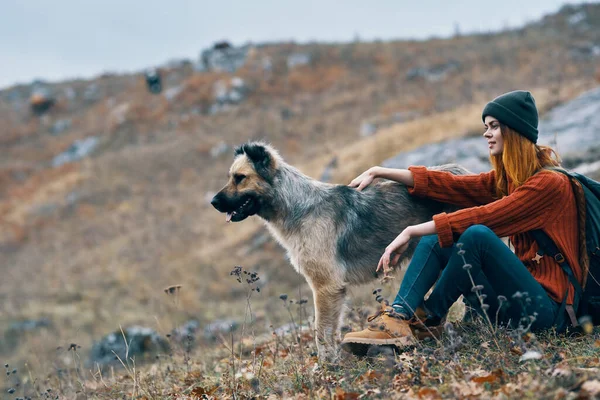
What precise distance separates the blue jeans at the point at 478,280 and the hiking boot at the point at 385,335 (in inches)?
3.7

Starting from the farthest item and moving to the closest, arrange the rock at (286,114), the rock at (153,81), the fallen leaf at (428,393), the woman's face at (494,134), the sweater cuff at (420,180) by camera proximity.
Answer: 1. the rock at (153,81)
2. the rock at (286,114)
3. the sweater cuff at (420,180)
4. the woman's face at (494,134)
5. the fallen leaf at (428,393)

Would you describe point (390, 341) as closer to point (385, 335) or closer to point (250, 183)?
point (385, 335)

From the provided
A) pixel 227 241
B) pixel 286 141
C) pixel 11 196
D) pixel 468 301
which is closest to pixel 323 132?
pixel 286 141

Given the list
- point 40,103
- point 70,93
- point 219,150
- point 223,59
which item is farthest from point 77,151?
point 70,93

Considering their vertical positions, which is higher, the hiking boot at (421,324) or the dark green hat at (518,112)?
the dark green hat at (518,112)

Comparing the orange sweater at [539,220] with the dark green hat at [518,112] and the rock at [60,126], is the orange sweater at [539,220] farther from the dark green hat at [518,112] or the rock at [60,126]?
the rock at [60,126]

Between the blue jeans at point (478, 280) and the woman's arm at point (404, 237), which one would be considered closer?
the blue jeans at point (478, 280)

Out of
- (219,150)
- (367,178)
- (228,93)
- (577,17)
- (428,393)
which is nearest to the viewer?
(428,393)

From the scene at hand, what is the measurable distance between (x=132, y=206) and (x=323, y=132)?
31.3ft

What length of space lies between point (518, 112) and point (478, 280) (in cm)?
119

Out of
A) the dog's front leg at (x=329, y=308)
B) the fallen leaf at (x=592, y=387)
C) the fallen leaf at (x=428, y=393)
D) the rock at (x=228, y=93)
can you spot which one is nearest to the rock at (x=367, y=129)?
the rock at (x=228, y=93)

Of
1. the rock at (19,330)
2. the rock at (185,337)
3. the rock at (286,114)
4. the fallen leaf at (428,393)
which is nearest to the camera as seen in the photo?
the fallen leaf at (428,393)

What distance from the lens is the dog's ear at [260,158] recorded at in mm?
5155

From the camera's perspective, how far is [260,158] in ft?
17.1
